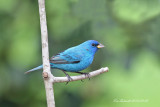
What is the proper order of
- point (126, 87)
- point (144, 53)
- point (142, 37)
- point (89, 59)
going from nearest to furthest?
point (89, 59), point (126, 87), point (144, 53), point (142, 37)

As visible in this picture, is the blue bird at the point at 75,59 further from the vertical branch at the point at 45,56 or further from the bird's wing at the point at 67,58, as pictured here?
the vertical branch at the point at 45,56

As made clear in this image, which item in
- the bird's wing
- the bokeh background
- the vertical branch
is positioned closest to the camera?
the vertical branch

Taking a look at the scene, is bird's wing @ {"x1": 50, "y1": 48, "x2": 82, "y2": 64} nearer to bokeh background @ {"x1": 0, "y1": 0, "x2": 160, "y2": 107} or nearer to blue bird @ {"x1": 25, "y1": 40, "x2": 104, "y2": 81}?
blue bird @ {"x1": 25, "y1": 40, "x2": 104, "y2": 81}

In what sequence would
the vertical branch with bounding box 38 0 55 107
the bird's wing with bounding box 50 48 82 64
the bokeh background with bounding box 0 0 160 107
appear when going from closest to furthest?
1. the vertical branch with bounding box 38 0 55 107
2. the bird's wing with bounding box 50 48 82 64
3. the bokeh background with bounding box 0 0 160 107

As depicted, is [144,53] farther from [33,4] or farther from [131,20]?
[33,4]

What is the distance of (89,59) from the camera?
3.85 meters

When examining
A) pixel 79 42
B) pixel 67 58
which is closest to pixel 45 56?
pixel 67 58

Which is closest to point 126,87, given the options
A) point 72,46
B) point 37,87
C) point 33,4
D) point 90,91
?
point 90,91

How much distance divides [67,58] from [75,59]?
10cm

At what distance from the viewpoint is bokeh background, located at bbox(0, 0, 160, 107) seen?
14.1 ft

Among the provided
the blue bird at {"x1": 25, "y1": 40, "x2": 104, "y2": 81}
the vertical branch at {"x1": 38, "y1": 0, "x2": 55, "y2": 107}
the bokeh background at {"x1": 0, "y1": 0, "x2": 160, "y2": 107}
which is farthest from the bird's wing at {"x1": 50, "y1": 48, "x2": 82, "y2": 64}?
the vertical branch at {"x1": 38, "y1": 0, "x2": 55, "y2": 107}

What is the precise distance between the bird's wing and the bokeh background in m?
0.39

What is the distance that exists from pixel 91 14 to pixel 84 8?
0.14 meters

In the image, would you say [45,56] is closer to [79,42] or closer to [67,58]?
[67,58]
